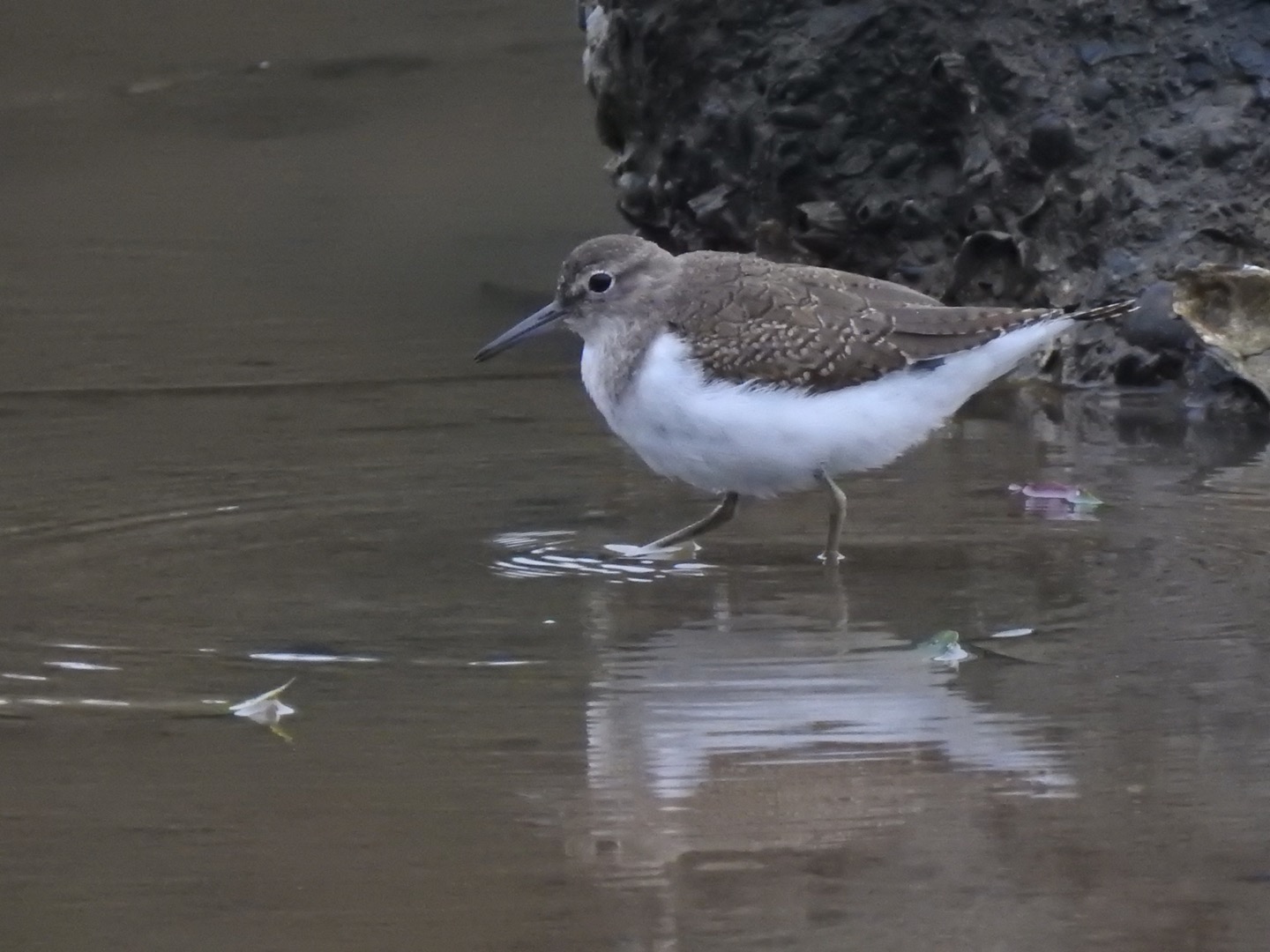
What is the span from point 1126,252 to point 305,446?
3.15 meters

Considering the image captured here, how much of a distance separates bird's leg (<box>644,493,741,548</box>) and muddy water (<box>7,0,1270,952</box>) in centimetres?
7

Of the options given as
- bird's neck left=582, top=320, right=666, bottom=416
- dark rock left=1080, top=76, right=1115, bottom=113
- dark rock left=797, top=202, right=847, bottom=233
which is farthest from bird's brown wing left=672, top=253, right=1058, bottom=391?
dark rock left=797, top=202, right=847, bottom=233

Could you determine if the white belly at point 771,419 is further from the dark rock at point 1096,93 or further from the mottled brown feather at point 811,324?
the dark rock at point 1096,93

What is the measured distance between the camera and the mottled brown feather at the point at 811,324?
6172mm

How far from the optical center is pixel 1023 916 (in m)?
3.64

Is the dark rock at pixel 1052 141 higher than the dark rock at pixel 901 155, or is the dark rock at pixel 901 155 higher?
the dark rock at pixel 1052 141

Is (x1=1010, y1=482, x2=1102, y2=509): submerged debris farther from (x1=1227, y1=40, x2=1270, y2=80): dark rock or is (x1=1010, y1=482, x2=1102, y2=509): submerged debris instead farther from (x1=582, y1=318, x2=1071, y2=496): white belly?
(x1=1227, y1=40, x2=1270, y2=80): dark rock

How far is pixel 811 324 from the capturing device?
6309 millimetres

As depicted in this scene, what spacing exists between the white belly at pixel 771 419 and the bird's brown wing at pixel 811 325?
4 cm

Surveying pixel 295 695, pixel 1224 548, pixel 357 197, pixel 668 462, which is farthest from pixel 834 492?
pixel 357 197

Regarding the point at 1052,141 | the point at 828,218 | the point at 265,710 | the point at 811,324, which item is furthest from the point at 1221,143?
the point at 265,710

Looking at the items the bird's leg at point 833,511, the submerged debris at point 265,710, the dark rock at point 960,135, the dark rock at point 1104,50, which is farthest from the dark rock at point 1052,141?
the submerged debris at point 265,710

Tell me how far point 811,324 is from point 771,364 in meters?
0.23

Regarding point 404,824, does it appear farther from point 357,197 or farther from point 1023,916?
point 357,197
